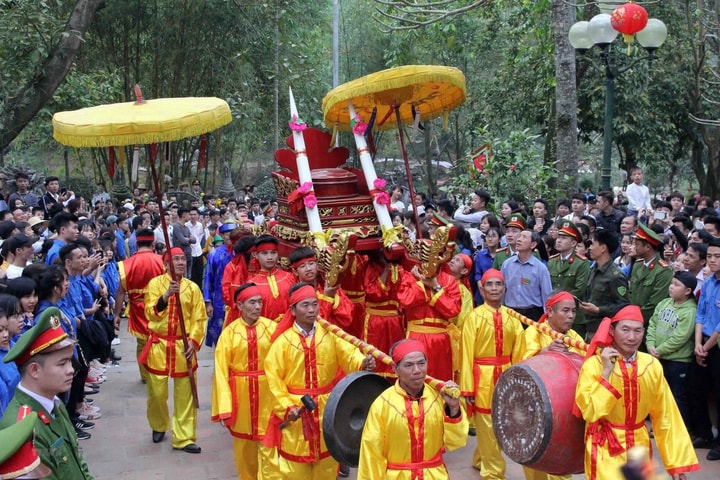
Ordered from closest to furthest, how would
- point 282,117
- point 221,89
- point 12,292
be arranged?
point 12,292 → point 221,89 → point 282,117

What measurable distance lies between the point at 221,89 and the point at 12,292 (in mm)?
16494

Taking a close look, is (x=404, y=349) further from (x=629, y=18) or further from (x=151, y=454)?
(x=629, y=18)

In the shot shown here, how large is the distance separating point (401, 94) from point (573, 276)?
253 cm

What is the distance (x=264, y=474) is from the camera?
18.7 ft

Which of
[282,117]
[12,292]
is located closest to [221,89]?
[282,117]

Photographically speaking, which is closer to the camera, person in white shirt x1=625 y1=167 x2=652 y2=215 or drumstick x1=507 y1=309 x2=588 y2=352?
drumstick x1=507 y1=309 x2=588 y2=352

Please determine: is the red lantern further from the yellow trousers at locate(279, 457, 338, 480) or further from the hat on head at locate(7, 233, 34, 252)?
the hat on head at locate(7, 233, 34, 252)

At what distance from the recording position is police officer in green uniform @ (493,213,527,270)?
28.3 feet

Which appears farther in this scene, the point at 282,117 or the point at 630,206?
the point at 282,117

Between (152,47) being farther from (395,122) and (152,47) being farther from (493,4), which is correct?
(395,122)

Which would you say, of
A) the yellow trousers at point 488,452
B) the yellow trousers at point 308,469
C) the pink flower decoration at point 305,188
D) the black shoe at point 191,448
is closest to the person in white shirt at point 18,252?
the black shoe at point 191,448

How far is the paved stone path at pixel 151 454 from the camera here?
6.75 m

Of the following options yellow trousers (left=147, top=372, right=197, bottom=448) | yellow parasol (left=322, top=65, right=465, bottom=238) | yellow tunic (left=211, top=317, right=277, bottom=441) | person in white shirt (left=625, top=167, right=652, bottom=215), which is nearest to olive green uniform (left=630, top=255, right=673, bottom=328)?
yellow parasol (left=322, top=65, right=465, bottom=238)

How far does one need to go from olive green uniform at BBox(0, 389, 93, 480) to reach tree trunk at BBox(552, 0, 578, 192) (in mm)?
9756
